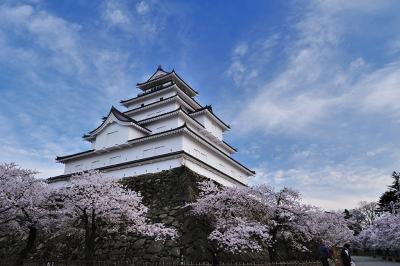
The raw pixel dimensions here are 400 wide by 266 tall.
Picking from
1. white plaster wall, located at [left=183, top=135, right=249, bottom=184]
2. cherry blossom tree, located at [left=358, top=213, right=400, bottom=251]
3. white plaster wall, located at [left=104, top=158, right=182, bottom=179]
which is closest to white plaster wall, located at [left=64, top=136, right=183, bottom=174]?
white plaster wall, located at [left=183, top=135, right=249, bottom=184]

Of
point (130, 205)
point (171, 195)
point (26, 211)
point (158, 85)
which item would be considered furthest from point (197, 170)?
point (158, 85)

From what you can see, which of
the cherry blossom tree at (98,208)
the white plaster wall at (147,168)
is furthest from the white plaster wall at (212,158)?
the cherry blossom tree at (98,208)

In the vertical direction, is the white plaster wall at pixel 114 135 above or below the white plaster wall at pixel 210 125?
below

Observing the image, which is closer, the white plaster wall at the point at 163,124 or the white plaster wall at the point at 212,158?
the white plaster wall at the point at 212,158

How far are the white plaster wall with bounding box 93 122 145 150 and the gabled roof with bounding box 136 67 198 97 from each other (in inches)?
342

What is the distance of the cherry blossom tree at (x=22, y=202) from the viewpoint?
15.1 meters

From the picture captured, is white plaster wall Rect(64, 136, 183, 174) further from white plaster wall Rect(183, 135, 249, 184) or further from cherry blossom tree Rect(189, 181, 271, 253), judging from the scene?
cherry blossom tree Rect(189, 181, 271, 253)

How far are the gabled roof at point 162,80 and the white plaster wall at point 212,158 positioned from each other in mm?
10042

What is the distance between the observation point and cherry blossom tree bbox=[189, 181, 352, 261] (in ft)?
51.8

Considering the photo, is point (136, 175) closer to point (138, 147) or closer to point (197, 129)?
point (138, 147)

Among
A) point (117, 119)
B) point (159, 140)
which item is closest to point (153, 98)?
point (117, 119)

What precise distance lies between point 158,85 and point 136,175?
1406cm

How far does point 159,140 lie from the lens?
944 inches

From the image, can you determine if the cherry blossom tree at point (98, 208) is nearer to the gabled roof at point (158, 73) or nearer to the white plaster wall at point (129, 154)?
the white plaster wall at point (129, 154)
